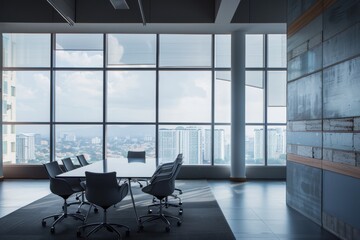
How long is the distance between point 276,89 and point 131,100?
13.9 feet

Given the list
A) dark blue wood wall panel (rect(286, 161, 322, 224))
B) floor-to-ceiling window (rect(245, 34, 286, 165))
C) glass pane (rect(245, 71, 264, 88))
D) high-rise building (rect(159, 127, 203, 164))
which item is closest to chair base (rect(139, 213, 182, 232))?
dark blue wood wall panel (rect(286, 161, 322, 224))

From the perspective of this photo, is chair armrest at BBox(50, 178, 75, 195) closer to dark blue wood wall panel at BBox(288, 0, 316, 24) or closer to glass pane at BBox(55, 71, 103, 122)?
glass pane at BBox(55, 71, 103, 122)

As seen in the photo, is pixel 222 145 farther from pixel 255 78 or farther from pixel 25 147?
pixel 25 147

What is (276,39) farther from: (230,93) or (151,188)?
(151,188)

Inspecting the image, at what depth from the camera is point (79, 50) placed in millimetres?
9016

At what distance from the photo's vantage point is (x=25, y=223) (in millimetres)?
4738

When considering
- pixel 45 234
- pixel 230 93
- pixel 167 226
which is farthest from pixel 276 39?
pixel 45 234

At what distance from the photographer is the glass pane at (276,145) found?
897 cm

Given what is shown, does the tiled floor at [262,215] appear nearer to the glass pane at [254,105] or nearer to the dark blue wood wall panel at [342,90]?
the dark blue wood wall panel at [342,90]

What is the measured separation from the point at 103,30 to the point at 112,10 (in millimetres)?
867

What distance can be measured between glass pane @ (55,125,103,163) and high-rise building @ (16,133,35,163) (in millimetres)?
684

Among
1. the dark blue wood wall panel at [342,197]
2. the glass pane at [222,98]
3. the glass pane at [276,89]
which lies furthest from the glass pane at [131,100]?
the dark blue wood wall panel at [342,197]

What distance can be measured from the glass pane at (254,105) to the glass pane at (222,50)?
1.01m

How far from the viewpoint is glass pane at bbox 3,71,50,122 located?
8969 millimetres
